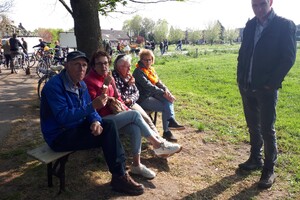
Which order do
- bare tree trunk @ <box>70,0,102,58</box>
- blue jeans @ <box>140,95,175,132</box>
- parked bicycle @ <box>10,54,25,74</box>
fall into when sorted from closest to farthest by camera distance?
blue jeans @ <box>140,95,175,132</box>
bare tree trunk @ <box>70,0,102,58</box>
parked bicycle @ <box>10,54,25,74</box>

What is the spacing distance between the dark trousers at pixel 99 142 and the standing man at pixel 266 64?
1821 millimetres

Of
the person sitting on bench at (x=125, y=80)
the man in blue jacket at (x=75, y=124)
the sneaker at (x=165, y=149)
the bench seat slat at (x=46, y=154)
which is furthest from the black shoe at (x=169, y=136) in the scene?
the bench seat slat at (x=46, y=154)

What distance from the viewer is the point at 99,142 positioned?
340 centimetres

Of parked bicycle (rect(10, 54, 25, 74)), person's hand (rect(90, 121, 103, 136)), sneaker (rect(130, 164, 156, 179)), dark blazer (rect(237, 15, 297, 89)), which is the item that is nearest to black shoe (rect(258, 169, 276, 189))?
dark blazer (rect(237, 15, 297, 89))

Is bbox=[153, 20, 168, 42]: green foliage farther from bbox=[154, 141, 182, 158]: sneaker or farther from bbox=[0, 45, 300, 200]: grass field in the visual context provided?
bbox=[154, 141, 182, 158]: sneaker

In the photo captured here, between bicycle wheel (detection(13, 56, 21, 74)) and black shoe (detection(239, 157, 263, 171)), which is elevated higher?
bicycle wheel (detection(13, 56, 21, 74))

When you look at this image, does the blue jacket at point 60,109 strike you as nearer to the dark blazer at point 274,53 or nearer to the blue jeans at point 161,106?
the blue jeans at point 161,106

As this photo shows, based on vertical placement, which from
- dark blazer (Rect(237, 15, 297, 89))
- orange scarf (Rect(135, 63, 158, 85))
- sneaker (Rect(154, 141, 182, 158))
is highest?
dark blazer (Rect(237, 15, 297, 89))

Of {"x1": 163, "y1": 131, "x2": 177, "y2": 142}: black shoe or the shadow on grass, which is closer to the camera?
the shadow on grass

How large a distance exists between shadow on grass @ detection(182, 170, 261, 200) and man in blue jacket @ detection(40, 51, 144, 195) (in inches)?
29.1

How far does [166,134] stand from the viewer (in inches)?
204

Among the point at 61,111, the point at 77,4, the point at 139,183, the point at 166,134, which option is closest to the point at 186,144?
the point at 166,134

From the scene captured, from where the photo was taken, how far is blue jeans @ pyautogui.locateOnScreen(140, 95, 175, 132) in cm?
508

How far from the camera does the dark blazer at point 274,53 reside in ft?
11.7
